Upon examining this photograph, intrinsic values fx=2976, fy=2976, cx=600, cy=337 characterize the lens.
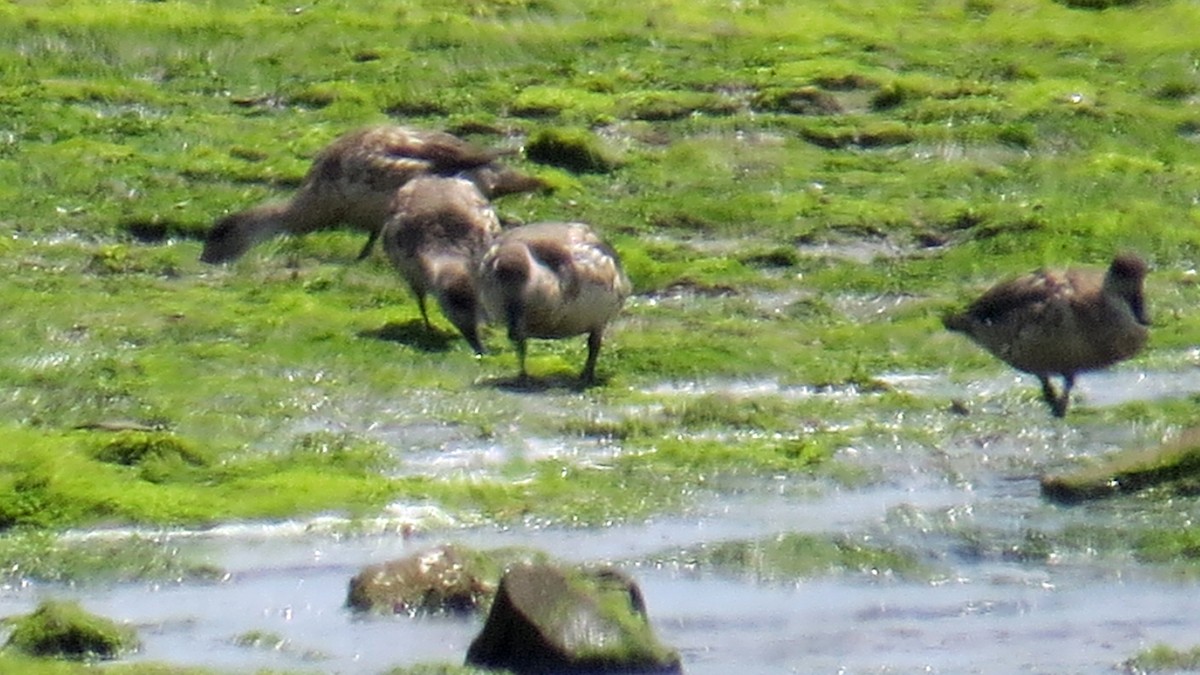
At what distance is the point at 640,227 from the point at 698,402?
4.51 m

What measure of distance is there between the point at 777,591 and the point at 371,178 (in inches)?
286

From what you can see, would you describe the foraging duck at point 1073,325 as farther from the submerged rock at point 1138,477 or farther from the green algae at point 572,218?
the submerged rock at point 1138,477

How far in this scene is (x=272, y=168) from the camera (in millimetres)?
18516

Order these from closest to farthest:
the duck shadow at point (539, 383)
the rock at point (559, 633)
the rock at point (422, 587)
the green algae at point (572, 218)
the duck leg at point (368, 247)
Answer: the rock at point (559, 633) → the rock at point (422, 587) → the green algae at point (572, 218) → the duck shadow at point (539, 383) → the duck leg at point (368, 247)

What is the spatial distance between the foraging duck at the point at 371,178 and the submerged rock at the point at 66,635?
772 centimetres

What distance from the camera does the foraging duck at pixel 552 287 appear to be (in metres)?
13.6

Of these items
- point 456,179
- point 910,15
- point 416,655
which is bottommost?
point 910,15

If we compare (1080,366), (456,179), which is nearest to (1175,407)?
(1080,366)

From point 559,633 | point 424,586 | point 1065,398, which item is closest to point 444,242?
point 1065,398

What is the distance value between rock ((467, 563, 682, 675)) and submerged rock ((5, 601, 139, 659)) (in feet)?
3.55

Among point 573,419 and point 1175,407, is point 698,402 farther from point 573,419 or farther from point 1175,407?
point 1175,407

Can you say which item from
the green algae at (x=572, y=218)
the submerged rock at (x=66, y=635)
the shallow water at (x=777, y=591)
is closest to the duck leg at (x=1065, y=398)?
the green algae at (x=572, y=218)

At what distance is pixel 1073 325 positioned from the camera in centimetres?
1326

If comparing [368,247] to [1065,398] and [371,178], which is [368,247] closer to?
[371,178]
